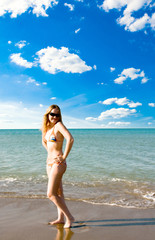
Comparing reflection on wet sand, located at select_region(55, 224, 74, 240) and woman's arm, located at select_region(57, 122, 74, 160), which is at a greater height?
woman's arm, located at select_region(57, 122, 74, 160)

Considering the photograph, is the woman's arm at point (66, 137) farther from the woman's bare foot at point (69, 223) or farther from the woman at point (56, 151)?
the woman's bare foot at point (69, 223)

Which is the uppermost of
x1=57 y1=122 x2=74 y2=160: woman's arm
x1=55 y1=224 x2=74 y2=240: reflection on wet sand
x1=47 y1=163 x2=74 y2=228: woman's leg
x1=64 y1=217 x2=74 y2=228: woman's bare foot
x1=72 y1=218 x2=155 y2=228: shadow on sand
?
x1=57 y1=122 x2=74 y2=160: woman's arm

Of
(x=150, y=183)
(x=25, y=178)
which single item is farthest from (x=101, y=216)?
(x=25, y=178)

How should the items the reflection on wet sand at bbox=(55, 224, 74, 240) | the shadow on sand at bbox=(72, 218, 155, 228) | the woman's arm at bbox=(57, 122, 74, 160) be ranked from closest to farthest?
the woman's arm at bbox=(57, 122, 74, 160) < the reflection on wet sand at bbox=(55, 224, 74, 240) < the shadow on sand at bbox=(72, 218, 155, 228)

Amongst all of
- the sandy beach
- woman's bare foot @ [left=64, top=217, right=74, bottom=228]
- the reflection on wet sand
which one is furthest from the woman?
the sandy beach

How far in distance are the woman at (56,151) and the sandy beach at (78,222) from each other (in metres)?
0.38

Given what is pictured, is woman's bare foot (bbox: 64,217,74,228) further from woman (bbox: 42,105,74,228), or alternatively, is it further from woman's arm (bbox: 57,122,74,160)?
woman's arm (bbox: 57,122,74,160)

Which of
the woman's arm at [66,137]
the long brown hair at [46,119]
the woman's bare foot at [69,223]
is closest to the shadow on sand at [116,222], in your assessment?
the woman's bare foot at [69,223]

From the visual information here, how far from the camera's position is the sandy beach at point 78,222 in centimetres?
385

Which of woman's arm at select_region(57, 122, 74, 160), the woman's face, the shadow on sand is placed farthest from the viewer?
the shadow on sand

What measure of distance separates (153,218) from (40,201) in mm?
3479

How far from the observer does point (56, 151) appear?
154 inches

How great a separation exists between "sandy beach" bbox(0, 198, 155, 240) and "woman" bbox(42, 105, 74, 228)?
38cm

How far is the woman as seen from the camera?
12.4ft
